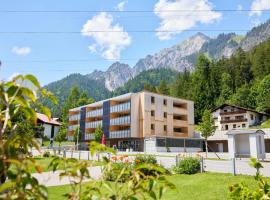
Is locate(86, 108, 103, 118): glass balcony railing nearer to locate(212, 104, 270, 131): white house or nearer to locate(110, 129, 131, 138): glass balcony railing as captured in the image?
locate(110, 129, 131, 138): glass balcony railing

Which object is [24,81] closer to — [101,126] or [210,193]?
[210,193]

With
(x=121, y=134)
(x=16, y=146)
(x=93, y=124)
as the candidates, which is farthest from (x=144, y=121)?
(x=16, y=146)

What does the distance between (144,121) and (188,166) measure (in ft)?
109

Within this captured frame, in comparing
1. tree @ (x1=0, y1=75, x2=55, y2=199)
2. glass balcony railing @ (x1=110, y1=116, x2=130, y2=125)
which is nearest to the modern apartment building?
glass balcony railing @ (x1=110, y1=116, x2=130, y2=125)

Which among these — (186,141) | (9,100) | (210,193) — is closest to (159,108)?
(186,141)

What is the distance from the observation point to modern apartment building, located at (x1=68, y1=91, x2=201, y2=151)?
164 ft

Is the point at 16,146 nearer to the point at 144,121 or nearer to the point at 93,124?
the point at 144,121

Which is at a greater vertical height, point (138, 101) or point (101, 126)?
point (138, 101)

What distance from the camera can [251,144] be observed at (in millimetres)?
25984

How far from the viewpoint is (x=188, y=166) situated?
16547mm

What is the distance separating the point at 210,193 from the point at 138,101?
40943 mm

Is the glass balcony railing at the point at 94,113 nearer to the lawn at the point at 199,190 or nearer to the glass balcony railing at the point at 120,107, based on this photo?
the glass balcony railing at the point at 120,107

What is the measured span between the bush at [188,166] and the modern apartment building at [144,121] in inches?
1169

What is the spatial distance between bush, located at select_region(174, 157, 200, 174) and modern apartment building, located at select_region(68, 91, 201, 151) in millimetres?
29681
